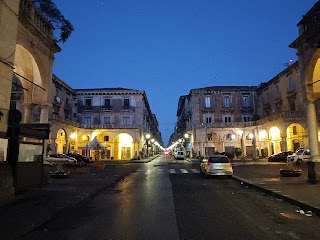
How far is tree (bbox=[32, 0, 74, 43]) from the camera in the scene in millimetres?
13023

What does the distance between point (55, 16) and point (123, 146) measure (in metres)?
43.8

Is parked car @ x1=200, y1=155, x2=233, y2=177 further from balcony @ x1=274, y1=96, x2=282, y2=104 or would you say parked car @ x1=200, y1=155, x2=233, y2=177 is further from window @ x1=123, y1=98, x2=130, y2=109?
window @ x1=123, y1=98, x2=130, y2=109

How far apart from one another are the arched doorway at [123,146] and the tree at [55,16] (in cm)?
4205

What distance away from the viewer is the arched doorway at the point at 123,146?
55281mm

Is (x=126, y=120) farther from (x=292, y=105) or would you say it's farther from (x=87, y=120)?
(x=292, y=105)

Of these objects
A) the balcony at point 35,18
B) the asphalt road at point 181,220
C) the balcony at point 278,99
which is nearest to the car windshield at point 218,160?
the asphalt road at point 181,220

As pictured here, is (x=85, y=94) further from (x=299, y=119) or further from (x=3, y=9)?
(x=3, y=9)

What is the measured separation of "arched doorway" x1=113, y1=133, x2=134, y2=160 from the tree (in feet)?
138

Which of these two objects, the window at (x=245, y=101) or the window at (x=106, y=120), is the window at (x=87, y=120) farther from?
the window at (x=245, y=101)

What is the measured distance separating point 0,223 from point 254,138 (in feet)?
166

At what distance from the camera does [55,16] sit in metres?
13.3

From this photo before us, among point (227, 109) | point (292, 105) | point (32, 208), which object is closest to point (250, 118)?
point (227, 109)

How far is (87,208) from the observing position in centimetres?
836

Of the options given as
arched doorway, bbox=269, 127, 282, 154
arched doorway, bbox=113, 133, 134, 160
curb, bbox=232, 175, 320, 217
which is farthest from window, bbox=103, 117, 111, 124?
curb, bbox=232, 175, 320, 217
